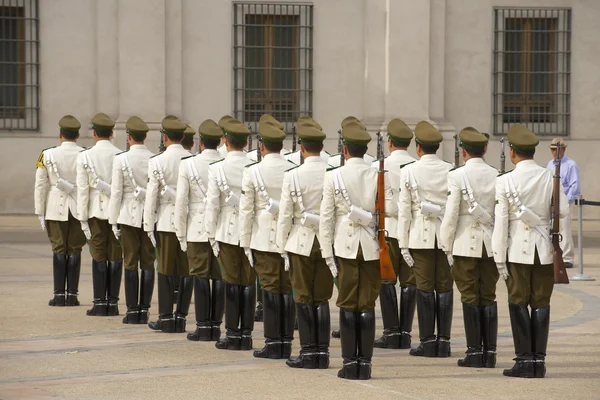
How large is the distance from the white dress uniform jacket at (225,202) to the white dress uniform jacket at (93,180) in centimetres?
219

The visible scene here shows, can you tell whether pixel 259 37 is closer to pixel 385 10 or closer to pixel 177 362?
pixel 385 10

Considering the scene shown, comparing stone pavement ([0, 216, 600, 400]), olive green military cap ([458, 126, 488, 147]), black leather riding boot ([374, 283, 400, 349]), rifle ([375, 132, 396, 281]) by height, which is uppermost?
olive green military cap ([458, 126, 488, 147])

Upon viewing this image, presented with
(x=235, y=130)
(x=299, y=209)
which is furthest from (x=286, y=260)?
(x=235, y=130)

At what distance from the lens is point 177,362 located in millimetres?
9914

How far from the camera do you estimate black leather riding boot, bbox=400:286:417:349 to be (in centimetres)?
1091

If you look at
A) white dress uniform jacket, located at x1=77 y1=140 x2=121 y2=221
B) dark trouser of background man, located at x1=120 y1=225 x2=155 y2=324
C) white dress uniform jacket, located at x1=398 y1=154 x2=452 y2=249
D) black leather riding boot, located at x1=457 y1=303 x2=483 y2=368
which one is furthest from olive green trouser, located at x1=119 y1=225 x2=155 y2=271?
black leather riding boot, located at x1=457 y1=303 x2=483 y2=368

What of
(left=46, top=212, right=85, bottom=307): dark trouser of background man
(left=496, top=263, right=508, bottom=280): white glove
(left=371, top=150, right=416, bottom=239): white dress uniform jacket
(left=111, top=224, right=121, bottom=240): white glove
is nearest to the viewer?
(left=496, top=263, right=508, bottom=280): white glove

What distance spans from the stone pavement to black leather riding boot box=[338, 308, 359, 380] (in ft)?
0.36

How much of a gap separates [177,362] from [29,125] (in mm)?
13963

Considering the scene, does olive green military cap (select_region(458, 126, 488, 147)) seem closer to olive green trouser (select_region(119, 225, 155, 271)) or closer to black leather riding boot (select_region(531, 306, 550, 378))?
black leather riding boot (select_region(531, 306, 550, 378))

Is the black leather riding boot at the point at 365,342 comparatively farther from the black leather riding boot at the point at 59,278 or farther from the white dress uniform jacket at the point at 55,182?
the black leather riding boot at the point at 59,278

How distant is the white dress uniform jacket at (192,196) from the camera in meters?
11.2

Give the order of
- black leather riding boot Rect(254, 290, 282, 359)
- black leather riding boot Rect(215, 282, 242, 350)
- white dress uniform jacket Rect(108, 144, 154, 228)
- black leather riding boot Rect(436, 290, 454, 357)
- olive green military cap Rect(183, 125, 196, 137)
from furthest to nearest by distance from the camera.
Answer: olive green military cap Rect(183, 125, 196, 137) → white dress uniform jacket Rect(108, 144, 154, 228) → black leather riding boot Rect(215, 282, 242, 350) → black leather riding boot Rect(436, 290, 454, 357) → black leather riding boot Rect(254, 290, 282, 359)

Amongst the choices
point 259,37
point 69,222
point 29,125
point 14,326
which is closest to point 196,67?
point 259,37
